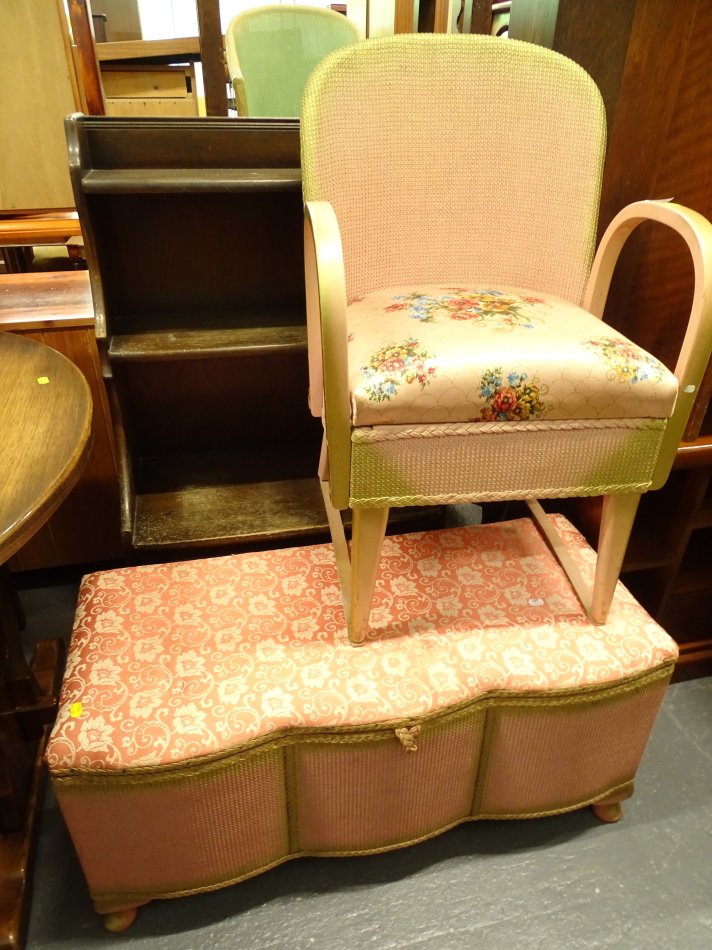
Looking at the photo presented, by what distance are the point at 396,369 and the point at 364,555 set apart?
10.1 inches

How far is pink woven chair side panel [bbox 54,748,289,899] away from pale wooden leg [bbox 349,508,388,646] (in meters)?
0.22

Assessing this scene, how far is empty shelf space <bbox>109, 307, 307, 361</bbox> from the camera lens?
1135mm

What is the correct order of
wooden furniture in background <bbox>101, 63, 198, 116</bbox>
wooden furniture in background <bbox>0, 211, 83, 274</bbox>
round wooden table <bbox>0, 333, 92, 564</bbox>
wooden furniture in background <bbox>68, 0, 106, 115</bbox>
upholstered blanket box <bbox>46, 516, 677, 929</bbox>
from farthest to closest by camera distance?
wooden furniture in background <bbox>101, 63, 198, 116</bbox> → wooden furniture in background <bbox>0, 211, 83, 274</bbox> → wooden furniture in background <bbox>68, 0, 106, 115</bbox> → upholstered blanket box <bbox>46, 516, 677, 929</bbox> → round wooden table <bbox>0, 333, 92, 564</bbox>

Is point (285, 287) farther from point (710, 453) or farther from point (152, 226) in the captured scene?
point (710, 453)

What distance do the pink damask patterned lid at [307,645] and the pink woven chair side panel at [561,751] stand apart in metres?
0.06

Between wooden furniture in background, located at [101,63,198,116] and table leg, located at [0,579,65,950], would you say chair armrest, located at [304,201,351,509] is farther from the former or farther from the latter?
wooden furniture in background, located at [101,63,198,116]

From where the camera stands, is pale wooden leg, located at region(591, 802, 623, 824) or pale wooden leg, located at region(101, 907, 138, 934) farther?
pale wooden leg, located at region(591, 802, 623, 824)

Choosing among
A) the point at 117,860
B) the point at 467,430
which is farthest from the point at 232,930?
the point at 467,430

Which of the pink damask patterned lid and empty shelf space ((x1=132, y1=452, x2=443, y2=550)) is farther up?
the pink damask patterned lid

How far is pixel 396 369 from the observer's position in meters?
0.74

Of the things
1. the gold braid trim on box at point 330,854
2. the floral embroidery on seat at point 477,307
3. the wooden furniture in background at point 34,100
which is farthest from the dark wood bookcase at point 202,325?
the wooden furniture in background at point 34,100

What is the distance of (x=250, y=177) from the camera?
108 centimetres

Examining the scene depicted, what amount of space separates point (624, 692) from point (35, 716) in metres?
0.98

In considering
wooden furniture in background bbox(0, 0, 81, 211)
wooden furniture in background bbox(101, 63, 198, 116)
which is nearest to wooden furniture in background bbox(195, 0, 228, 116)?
wooden furniture in background bbox(101, 63, 198, 116)
